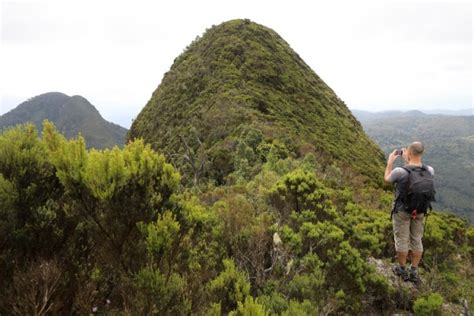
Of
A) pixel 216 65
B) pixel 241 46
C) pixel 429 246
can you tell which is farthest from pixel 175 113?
pixel 429 246

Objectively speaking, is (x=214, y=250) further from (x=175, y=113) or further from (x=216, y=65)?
(x=216, y=65)

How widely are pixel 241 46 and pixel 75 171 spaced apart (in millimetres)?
54006

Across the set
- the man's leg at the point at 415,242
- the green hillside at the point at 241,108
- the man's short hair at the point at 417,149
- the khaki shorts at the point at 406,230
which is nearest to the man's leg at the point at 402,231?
the khaki shorts at the point at 406,230

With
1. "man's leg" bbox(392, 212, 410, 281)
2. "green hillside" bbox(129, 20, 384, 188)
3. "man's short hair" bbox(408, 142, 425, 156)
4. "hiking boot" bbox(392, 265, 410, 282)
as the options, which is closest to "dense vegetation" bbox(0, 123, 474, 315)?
"hiking boot" bbox(392, 265, 410, 282)

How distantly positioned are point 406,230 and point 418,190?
0.83 metres

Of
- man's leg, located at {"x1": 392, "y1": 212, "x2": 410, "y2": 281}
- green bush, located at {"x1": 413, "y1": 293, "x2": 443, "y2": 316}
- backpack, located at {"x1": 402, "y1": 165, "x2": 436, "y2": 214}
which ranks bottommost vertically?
green bush, located at {"x1": 413, "y1": 293, "x2": 443, "y2": 316}

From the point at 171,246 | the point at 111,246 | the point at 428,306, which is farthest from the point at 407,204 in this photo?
the point at 111,246

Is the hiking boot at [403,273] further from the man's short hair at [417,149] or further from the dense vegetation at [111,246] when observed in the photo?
the man's short hair at [417,149]

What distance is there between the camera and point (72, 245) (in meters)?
5.03

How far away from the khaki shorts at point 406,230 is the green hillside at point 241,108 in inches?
740

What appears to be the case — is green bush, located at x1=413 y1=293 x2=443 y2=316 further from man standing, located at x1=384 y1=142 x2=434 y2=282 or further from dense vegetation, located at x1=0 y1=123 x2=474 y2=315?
man standing, located at x1=384 y1=142 x2=434 y2=282

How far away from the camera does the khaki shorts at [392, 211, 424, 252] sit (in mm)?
6664

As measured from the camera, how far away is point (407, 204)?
6465 mm

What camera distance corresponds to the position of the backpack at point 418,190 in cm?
631
